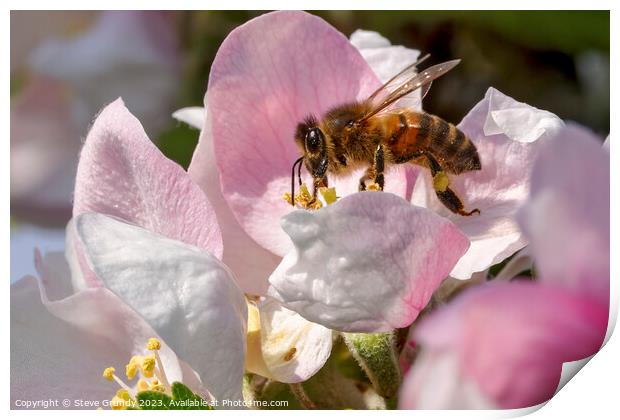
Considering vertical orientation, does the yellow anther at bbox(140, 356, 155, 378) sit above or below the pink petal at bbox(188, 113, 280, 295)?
below

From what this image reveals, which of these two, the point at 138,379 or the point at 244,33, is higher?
the point at 244,33

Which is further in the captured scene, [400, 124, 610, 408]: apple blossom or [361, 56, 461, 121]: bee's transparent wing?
[361, 56, 461, 121]: bee's transparent wing

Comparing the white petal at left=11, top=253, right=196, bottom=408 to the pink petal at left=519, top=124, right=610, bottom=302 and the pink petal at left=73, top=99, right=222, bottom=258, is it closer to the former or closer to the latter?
the pink petal at left=73, top=99, right=222, bottom=258

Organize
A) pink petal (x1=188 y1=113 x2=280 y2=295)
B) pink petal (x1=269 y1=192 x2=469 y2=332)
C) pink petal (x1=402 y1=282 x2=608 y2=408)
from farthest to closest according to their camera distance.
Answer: pink petal (x1=188 y1=113 x2=280 y2=295) < pink petal (x1=269 y1=192 x2=469 y2=332) < pink petal (x1=402 y1=282 x2=608 y2=408)

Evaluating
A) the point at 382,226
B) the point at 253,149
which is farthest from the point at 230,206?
the point at 382,226

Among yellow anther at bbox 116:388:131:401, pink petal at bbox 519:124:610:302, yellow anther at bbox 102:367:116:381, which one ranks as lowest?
yellow anther at bbox 116:388:131:401

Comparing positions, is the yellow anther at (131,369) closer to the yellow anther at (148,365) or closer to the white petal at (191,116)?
the yellow anther at (148,365)

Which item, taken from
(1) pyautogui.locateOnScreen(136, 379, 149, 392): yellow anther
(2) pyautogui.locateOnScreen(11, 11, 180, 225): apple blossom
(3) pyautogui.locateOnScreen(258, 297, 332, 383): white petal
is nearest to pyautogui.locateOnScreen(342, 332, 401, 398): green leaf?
(3) pyautogui.locateOnScreen(258, 297, 332, 383): white petal

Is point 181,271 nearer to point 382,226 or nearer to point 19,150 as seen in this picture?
point 382,226
